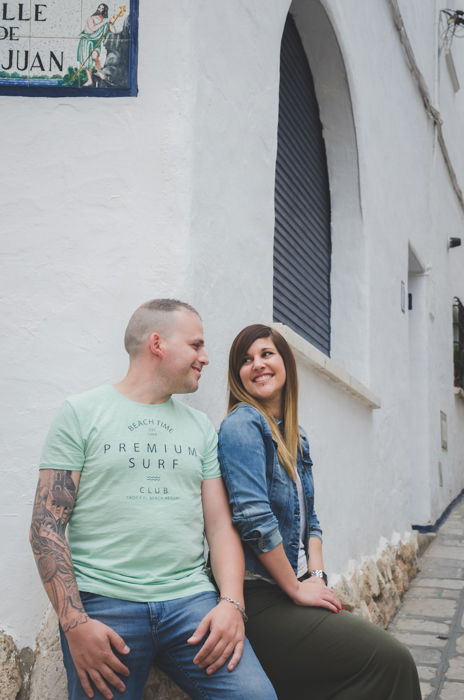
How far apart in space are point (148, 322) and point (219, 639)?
3.10 feet

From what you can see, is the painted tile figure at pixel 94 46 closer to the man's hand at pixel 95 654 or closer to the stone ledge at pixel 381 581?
the man's hand at pixel 95 654

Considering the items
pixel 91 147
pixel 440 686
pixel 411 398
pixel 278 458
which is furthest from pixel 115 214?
pixel 411 398

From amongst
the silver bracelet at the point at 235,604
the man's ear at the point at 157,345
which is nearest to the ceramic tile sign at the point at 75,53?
the man's ear at the point at 157,345

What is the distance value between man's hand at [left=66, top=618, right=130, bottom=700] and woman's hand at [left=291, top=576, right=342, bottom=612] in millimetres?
619

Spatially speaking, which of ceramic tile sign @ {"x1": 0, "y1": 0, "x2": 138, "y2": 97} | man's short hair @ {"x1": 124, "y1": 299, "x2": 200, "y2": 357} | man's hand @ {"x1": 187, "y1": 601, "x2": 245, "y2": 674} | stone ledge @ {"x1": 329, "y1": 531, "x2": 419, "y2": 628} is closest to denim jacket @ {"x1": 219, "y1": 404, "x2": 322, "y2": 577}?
man's hand @ {"x1": 187, "y1": 601, "x2": 245, "y2": 674}

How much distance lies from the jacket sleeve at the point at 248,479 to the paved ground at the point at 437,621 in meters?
1.94

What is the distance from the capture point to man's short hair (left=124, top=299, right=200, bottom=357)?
236 cm

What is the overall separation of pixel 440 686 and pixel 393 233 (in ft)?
12.4

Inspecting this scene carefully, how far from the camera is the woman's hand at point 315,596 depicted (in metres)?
2.36

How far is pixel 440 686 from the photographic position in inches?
152

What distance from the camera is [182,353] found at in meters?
2.35

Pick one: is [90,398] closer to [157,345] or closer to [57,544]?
[157,345]

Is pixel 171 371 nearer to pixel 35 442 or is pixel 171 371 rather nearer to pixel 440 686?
pixel 35 442

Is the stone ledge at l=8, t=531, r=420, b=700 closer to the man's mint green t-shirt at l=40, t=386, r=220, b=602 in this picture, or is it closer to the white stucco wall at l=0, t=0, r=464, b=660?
the white stucco wall at l=0, t=0, r=464, b=660
